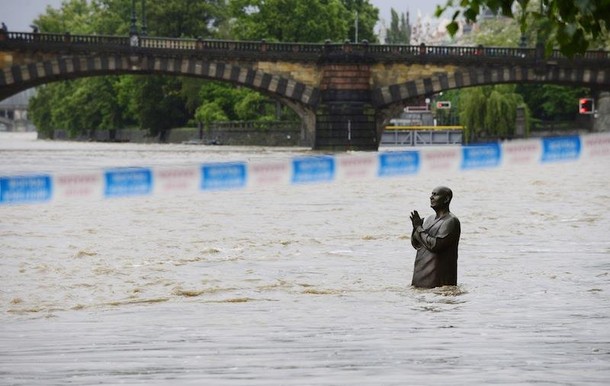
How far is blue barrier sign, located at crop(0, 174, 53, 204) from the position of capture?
106 feet

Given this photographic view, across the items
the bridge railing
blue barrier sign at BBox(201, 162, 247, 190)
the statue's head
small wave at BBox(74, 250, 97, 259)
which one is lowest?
blue barrier sign at BBox(201, 162, 247, 190)

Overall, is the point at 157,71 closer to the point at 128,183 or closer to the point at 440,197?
the point at 128,183

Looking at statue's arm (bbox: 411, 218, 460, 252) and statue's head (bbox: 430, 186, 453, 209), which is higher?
statue's head (bbox: 430, 186, 453, 209)

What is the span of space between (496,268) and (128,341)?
6601 millimetres

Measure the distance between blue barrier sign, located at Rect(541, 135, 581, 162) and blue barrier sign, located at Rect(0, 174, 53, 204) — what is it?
89.2ft

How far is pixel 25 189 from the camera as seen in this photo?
35938 millimetres

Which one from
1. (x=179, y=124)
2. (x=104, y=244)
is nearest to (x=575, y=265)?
(x=104, y=244)

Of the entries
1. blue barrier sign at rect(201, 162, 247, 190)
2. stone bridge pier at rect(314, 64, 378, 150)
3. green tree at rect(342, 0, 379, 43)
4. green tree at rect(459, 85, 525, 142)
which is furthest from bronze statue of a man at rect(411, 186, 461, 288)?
green tree at rect(342, 0, 379, 43)

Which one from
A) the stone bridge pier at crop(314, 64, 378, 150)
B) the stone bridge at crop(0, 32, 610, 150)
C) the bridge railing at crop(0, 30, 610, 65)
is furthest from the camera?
the stone bridge pier at crop(314, 64, 378, 150)

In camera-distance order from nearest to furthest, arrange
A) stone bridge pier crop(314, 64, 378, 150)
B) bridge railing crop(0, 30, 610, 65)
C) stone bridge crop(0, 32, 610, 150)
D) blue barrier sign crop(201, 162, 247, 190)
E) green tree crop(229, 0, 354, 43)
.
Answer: blue barrier sign crop(201, 162, 247, 190) < stone bridge crop(0, 32, 610, 150) < bridge railing crop(0, 30, 610, 65) < stone bridge pier crop(314, 64, 378, 150) < green tree crop(229, 0, 354, 43)

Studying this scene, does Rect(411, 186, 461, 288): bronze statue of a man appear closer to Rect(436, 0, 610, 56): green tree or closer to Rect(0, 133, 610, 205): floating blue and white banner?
Rect(436, 0, 610, 56): green tree

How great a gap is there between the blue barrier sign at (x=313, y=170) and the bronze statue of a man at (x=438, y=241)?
91.2 ft

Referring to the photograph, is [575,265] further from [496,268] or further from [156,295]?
[156,295]

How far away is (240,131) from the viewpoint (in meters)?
96.8
